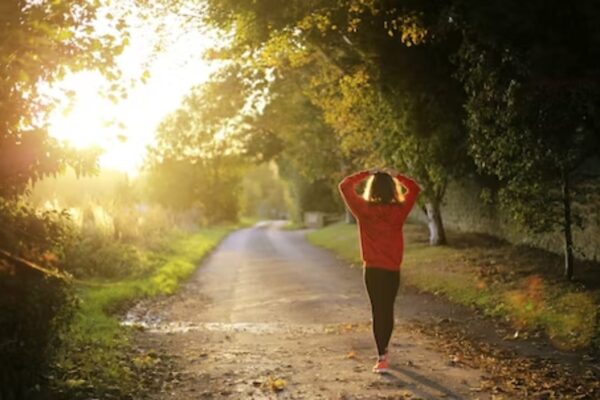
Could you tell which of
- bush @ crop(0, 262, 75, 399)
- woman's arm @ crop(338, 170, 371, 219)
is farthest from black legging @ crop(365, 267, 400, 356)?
bush @ crop(0, 262, 75, 399)

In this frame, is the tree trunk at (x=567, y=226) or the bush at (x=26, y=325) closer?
the bush at (x=26, y=325)

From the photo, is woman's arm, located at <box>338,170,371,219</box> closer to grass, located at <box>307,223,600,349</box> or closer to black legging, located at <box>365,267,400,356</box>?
black legging, located at <box>365,267,400,356</box>

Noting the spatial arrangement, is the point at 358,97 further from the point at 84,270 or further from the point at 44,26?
the point at 44,26

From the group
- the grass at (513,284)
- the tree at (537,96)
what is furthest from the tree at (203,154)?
the tree at (537,96)

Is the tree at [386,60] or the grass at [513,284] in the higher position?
the tree at [386,60]

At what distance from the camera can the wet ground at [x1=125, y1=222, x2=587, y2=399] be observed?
22.6ft

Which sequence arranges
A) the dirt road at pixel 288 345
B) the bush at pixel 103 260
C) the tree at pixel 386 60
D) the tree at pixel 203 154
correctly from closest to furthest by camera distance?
the dirt road at pixel 288 345 < the tree at pixel 386 60 < the bush at pixel 103 260 < the tree at pixel 203 154

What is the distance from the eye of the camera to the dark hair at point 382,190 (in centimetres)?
757

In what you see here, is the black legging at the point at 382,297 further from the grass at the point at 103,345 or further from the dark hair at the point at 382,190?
the grass at the point at 103,345

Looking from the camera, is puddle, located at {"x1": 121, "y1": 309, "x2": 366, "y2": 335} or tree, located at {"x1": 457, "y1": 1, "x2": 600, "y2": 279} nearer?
puddle, located at {"x1": 121, "y1": 309, "x2": 366, "y2": 335}

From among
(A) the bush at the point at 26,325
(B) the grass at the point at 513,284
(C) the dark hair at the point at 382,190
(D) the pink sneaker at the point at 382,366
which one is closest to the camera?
(A) the bush at the point at 26,325

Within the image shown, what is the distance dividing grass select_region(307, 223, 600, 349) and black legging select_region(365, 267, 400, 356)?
106 inches

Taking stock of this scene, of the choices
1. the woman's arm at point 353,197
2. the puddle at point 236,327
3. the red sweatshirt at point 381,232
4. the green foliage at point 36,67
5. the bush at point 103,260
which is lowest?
the puddle at point 236,327

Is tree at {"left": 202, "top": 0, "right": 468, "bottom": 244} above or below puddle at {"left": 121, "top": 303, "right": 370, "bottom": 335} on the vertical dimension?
above
